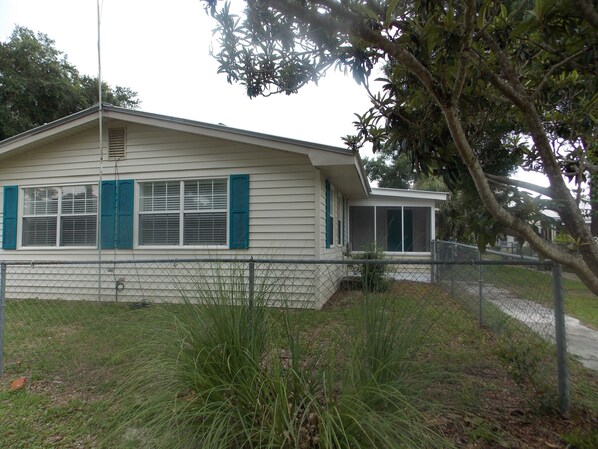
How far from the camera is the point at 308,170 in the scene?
24.2 feet

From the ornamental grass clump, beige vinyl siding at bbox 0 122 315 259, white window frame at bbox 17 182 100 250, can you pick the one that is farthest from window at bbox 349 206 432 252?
the ornamental grass clump

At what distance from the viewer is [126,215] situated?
8055 mm

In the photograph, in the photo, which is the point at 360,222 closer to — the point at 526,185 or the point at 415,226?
the point at 415,226

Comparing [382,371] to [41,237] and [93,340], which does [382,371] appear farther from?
[41,237]

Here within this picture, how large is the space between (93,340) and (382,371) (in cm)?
315

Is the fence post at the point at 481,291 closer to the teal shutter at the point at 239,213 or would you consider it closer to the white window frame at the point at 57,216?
the teal shutter at the point at 239,213

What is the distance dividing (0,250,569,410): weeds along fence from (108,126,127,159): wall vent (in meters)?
2.46

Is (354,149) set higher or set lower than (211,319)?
higher

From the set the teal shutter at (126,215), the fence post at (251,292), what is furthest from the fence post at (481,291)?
the teal shutter at (126,215)

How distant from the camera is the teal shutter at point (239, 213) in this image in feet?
24.7

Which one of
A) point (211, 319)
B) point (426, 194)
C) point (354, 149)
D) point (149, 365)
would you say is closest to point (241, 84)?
point (354, 149)

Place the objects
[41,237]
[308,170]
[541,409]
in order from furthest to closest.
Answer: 1. [41,237]
2. [308,170]
3. [541,409]

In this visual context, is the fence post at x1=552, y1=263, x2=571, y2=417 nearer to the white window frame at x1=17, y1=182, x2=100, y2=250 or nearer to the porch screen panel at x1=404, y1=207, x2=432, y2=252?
the white window frame at x1=17, y1=182, x2=100, y2=250

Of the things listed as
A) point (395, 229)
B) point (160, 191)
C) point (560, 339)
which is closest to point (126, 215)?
point (160, 191)
